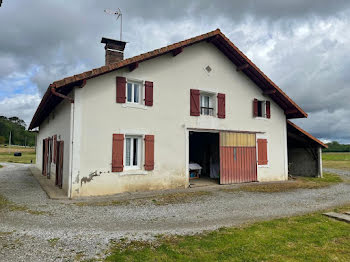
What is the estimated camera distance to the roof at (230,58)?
27.0ft

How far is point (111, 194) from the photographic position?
28.4 ft

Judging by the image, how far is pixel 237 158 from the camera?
11.9 m

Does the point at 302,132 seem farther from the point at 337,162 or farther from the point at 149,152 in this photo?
the point at 337,162

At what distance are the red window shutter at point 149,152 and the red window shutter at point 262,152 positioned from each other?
19.4ft

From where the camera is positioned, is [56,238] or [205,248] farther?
[56,238]

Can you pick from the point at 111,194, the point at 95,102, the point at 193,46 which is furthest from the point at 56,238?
the point at 193,46

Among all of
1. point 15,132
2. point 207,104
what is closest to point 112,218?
point 207,104

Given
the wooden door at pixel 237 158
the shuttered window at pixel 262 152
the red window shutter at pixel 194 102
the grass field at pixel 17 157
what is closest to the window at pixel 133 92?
the red window shutter at pixel 194 102

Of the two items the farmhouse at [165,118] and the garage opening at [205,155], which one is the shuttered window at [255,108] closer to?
the farmhouse at [165,118]

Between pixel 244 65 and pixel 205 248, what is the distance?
9.71 m

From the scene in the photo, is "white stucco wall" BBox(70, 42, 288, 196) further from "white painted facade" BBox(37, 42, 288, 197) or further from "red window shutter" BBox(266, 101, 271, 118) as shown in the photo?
"red window shutter" BBox(266, 101, 271, 118)

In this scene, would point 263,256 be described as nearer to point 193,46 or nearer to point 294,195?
point 294,195

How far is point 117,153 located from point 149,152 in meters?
1.23

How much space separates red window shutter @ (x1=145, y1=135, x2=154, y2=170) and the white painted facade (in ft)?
0.61
